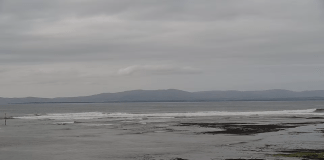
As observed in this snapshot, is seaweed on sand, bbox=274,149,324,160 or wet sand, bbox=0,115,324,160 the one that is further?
wet sand, bbox=0,115,324,160

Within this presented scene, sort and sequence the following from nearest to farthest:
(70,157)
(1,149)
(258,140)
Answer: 1. (70,157)
2. (1,149)
3. (258,140)

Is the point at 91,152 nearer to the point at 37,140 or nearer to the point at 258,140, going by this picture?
the point at 37,140

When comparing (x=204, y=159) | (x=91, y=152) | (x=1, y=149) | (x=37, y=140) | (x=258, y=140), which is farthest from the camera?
(x=37, y=140)

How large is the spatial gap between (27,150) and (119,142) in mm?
8685

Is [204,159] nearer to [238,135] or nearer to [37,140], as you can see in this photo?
[238,135]

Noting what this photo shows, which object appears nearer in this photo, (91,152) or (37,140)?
(91,152)

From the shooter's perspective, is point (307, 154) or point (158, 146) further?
point (158, 146)

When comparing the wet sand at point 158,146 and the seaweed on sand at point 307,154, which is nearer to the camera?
the seaweed on sand at point 307,154

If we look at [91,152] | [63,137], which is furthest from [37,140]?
[91,152]

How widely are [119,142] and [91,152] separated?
7101 mm

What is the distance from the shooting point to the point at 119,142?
40.7m

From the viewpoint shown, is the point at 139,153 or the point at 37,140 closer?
the point at 139,153

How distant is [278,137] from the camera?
Result: 42594 mm

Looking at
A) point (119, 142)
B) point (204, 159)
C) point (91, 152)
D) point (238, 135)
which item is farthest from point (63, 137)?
point (204, 159)
